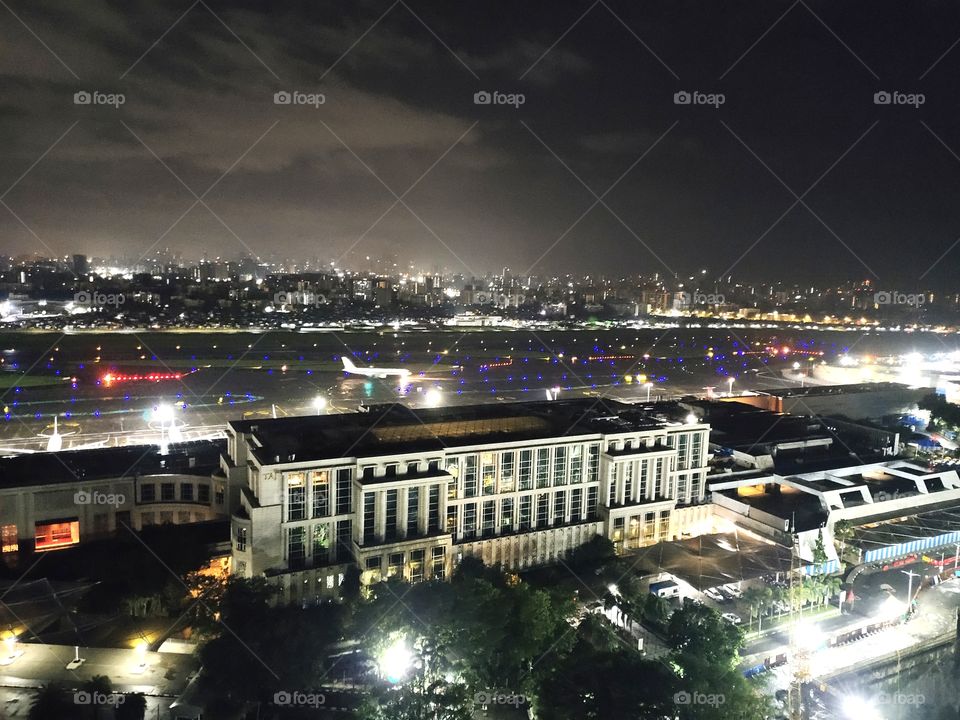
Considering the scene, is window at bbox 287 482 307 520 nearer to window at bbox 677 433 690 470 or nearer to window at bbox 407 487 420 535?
window at bbox 407 487 420 535

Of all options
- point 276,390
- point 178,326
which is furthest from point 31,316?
point 276,390

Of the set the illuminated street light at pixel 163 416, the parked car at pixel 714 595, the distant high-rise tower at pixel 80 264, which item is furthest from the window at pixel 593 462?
the distant high-rise tower at pixel 80 264

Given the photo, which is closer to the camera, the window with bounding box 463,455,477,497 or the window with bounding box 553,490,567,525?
the window with bounding box 463,455,477,497

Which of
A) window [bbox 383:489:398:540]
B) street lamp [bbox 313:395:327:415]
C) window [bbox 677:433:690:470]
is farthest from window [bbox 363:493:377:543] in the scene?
street lamp [bbox 313:395:327:415]

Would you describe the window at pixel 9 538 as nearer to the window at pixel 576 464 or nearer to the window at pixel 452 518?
the window at pixel 452 518

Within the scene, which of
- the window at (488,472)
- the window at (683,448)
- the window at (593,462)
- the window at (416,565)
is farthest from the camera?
the window at (683,448)

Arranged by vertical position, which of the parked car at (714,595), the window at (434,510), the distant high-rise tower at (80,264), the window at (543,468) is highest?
the distant high-rise tower at (80,264)

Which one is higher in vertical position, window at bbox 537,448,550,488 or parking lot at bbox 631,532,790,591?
window at bbox 537,448,550,488
